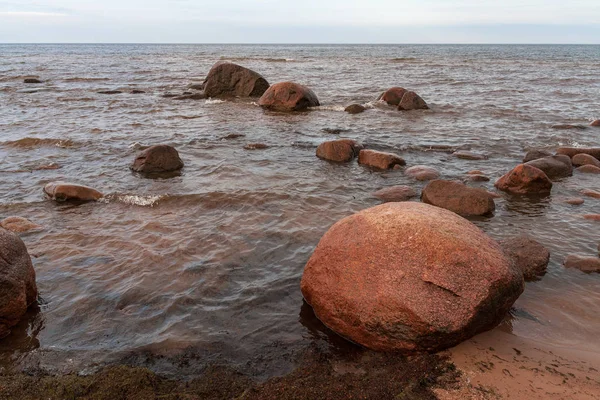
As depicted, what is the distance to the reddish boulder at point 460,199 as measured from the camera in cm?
770

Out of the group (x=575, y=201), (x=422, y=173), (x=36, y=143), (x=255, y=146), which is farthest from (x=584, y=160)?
(x=36, y=143)

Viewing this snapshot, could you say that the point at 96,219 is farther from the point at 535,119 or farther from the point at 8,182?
the point at 535,119

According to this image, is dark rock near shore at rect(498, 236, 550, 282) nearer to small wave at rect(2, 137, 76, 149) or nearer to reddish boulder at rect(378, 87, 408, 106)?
small wave at rect(2, 137, 76, 149)

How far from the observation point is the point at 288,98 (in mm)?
18172

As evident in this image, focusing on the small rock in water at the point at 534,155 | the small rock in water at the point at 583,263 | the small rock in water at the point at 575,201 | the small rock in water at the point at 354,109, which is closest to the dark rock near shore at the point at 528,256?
the small rock in water at the point at 583,263

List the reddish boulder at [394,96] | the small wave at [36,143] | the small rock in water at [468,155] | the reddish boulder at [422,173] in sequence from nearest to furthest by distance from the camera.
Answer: the reddish boulder at [422,173], the small rock in water at [468,155], the small wave at [36,143], the reddish boulder at [394,96]

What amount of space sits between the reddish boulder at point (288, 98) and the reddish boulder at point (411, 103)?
3.66m

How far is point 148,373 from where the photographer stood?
3.95 metres

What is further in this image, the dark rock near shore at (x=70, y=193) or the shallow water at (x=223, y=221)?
the dark rock near shore at (x=70, y=193)

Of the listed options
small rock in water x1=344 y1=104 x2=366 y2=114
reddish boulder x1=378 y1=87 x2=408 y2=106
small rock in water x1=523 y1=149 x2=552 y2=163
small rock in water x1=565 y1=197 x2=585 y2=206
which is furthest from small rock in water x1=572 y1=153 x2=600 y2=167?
reddish boulder x1=378 y1=87 x2=408 y2=106

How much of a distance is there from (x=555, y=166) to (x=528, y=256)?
4951 mm

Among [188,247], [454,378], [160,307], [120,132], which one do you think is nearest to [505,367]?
[454,378]

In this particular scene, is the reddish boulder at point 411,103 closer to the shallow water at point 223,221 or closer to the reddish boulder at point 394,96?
the shallow water at point 223,221

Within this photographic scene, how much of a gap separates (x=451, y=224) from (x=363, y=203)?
11.9 ft
